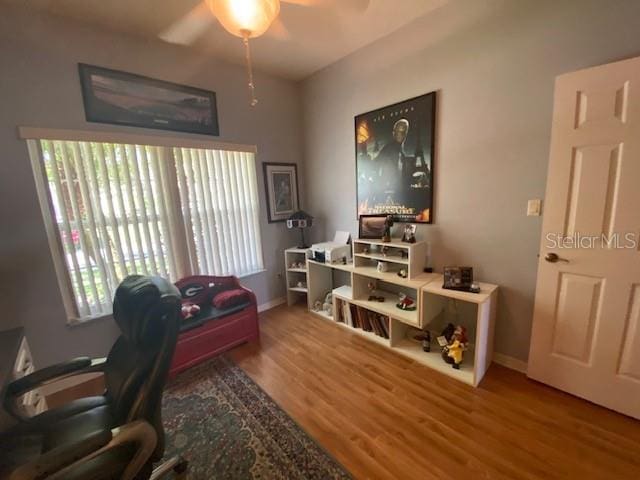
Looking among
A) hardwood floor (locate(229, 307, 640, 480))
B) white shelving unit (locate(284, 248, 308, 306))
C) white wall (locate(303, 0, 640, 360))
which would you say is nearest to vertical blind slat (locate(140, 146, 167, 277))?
hardwood floor (locate(229, 307, 640, 480))

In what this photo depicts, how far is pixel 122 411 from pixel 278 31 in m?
2.68

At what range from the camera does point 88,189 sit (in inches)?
80.6

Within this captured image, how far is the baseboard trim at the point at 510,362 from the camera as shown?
1.99 meters

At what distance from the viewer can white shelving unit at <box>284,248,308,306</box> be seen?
3.29 m

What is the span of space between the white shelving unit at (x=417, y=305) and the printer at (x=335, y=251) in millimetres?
138

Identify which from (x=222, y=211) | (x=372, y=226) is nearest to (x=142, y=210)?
(x=222, y=211)

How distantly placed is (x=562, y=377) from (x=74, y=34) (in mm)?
4149

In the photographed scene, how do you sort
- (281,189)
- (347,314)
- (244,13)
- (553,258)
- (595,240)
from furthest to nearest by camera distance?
1. (281,189)
2. (347,314)
3. (553,258)
4. (595,240)
5. (244,13)

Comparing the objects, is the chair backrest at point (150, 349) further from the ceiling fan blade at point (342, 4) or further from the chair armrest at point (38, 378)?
the ceiling fan blade at point (342, 4)

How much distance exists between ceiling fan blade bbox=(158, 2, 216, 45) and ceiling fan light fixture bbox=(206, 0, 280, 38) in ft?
3.00

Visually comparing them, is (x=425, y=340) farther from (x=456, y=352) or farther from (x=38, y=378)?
(x=38, y=378)

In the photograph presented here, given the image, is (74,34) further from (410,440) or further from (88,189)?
(410,440)

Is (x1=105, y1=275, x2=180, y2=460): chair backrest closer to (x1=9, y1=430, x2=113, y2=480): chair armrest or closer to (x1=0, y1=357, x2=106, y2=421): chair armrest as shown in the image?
(x1=9, y1=430, x2=113, y2=480): chair armrest

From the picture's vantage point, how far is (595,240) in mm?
1560
